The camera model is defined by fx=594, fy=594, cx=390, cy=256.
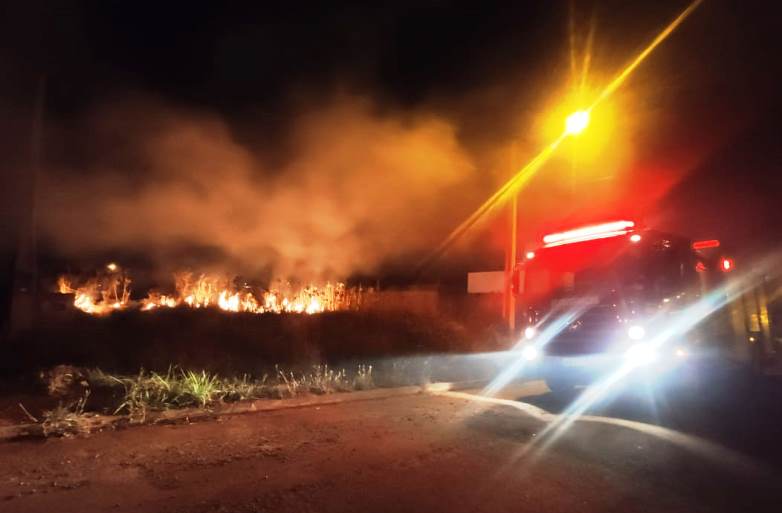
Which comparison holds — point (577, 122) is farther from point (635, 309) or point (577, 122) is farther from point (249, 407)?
point (249, 407)

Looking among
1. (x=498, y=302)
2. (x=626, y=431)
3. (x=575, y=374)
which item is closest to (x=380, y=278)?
(x=498, y=302)

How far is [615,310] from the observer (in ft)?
20.3

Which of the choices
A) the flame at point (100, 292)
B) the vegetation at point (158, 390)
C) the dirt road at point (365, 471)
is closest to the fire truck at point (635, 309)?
the dirt road at point (365, 471)

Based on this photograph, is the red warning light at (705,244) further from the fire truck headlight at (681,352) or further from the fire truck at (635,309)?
the fire truck headlight at (681,352)

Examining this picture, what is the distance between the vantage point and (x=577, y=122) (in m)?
8.40

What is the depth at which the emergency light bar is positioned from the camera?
656cm

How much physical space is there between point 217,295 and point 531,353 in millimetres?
6699

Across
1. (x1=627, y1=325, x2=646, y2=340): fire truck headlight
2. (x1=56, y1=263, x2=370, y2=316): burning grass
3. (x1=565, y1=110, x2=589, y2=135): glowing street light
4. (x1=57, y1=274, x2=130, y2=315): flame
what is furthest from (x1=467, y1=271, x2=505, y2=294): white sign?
(x1=627, y1=325, x2=646, y2=340): fire truck headlight

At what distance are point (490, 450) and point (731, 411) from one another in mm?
3522

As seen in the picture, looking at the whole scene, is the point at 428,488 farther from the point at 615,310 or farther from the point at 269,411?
the point at 615,310

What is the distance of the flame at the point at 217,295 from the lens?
35.2ft

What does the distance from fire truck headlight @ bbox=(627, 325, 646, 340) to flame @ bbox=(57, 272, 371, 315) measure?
6014mm

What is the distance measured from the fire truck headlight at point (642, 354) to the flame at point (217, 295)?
6.05m

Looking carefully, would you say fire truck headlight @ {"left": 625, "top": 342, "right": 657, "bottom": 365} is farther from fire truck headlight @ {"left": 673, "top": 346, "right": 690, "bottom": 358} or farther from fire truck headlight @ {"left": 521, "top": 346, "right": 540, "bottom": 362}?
fire truck headlight @ {"left": 521, "top": 346, "right": 540, "bottom": 362}
